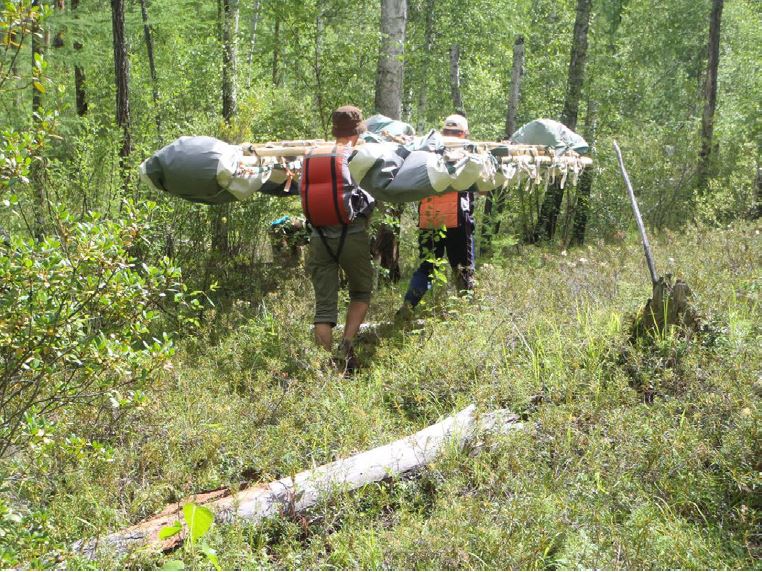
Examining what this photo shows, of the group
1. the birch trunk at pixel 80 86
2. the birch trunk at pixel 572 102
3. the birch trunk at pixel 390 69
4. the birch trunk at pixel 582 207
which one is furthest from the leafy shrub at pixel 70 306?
the birch trunk at pixel 80 86

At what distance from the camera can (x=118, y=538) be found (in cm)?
311

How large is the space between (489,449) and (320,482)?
1027 millimetres

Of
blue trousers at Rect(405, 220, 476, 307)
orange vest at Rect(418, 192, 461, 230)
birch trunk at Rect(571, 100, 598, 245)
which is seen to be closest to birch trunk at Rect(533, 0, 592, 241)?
birch trunk at Rect(571, 100, 598, 245)

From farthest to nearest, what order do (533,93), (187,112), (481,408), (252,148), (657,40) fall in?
(657,40) < (533,93) < (187,112) < (252,148) < (481,408)

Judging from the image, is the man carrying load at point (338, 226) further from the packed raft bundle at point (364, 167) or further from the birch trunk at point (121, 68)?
the birch trunk at point (121, 68)

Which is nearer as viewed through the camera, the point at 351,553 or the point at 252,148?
the point at 351,553

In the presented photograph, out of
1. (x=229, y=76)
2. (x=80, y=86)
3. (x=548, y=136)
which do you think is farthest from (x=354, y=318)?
(x=80, y=86)

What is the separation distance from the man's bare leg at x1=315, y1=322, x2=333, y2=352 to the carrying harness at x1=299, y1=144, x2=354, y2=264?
0.94 meters

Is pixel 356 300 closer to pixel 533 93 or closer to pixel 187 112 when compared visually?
pixel 187 112

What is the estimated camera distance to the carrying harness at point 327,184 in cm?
537

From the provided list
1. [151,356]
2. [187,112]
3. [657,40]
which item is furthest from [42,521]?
[657,40]

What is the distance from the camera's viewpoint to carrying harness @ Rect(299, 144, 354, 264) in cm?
537

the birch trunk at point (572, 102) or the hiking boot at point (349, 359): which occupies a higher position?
the birch trunk at point (572, 102)

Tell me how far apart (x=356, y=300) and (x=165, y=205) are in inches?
89.2
